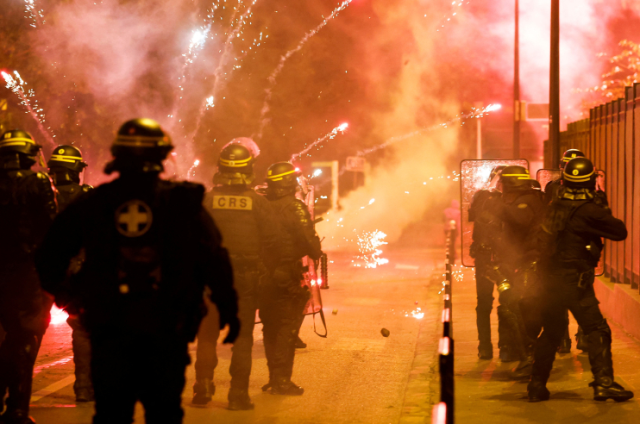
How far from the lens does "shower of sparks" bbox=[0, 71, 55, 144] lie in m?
19.7

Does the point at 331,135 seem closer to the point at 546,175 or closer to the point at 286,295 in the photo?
the point at 546,175

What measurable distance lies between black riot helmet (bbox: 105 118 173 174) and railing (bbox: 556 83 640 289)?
271 inches

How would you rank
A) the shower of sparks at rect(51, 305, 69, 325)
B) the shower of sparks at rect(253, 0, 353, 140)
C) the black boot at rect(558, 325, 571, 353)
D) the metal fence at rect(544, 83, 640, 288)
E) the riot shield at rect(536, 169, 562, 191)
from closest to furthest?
the black boot at rect(558, 325, 571, 353) < the metal fence at rect(544, 83, 640, 288) < the riot shield at rect(536, 169, 562, 191) < the shower of sparks at rect(51, 305, 69, 325) < the shower of sparks at rect(253, 0, 353, 140)

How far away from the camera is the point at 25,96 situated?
2041 cm

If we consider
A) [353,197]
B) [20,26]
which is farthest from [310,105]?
[20,26]

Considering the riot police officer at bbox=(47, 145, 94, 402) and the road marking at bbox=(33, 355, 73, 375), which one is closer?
the riot police officer at bbox=(47, 145, 94, 402)

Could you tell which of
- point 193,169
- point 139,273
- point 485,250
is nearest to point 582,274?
point 485,250

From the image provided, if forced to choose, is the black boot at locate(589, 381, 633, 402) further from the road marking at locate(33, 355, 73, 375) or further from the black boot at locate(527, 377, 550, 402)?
the road marking at locate(33, 355, 73, 375)

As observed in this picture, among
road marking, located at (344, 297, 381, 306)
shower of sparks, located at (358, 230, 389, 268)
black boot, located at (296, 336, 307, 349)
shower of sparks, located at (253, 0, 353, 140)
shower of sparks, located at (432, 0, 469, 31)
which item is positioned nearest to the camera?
black boot, located at (296, 336, 307, 349)

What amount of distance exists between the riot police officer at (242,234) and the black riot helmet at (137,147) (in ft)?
7.99

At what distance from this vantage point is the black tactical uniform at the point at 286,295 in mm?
6277

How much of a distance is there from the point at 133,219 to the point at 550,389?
437cm

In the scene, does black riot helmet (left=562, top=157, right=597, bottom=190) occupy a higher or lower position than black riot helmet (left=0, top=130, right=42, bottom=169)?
lower

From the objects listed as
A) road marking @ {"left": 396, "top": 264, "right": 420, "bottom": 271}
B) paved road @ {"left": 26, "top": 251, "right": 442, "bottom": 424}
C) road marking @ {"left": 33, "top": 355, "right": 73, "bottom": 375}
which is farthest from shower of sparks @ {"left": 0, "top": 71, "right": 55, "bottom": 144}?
road marking @ {"left": 33, "top": 355, "right": 73, "bottom": 375}
